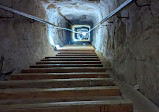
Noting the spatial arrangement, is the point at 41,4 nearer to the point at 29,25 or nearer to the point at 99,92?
the point at 29,25

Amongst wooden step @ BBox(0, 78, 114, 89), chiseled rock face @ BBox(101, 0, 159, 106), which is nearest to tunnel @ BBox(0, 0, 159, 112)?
chiseled rock face @ BBox(101, 0, 159, 106)

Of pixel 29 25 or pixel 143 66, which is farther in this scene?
pixel 29 25

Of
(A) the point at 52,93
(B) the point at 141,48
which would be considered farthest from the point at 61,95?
(B) the point at 141,48

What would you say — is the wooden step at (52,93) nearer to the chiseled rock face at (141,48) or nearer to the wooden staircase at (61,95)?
the wooden staircase at (61,95)

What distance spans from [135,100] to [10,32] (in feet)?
8.82

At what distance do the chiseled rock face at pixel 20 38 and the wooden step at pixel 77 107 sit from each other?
3.52ft

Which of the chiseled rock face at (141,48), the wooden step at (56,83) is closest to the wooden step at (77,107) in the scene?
the chiseled rock face at (141,48)

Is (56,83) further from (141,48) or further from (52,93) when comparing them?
(141,48)

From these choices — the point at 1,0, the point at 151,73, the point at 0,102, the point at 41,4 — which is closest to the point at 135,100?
the point at 151,73

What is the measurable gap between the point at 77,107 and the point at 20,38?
2.12 meters

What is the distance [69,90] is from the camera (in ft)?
5.76

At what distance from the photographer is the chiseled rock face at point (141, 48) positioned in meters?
1.40

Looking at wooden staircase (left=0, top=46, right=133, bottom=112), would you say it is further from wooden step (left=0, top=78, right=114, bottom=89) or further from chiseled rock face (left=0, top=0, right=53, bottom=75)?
chiseled rock face (left=0, top=0, right=53, bottom=75)

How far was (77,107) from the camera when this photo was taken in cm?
144
